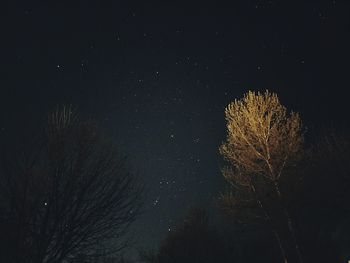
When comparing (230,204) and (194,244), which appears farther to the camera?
(194,244)

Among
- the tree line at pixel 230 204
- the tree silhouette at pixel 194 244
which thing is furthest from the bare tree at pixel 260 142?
the tree silhouette at pixel 194 244

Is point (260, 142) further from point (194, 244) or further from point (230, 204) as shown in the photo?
point (194, 244)

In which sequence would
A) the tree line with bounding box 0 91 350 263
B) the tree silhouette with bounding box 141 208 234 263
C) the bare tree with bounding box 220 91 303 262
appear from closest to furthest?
the tree line with bounding box 0 91 350 263
the bare tree with bounding box 220 91 303 262
the tree silhouette with bounding box 141 208 234 263

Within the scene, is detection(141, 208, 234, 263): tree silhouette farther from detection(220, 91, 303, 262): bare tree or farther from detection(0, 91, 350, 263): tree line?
detection(220, 91, 303, 262): bare tree

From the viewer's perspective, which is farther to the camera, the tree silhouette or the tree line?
the tree silhouette

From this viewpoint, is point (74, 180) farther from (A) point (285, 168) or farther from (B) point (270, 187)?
(B) point (270, 187)

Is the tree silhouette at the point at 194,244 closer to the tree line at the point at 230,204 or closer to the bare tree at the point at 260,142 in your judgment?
the tree line at the point at 230,204

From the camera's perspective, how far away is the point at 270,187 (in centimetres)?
2403

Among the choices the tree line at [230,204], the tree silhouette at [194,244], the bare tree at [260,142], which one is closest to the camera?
the tree line at [230,204]

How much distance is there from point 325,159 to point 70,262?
26872 mm

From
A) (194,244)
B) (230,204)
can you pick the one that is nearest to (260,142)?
(230,204)

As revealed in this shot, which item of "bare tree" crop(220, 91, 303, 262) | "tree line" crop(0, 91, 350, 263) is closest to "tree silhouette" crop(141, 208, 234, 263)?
"tree line" crop(0, 91, 350, 263)

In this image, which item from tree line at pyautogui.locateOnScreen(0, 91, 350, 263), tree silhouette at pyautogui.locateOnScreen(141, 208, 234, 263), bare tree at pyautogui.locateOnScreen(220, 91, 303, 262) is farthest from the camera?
tree silhouette at pyautogui.locateOnScreen(141, 208, 234, 263)

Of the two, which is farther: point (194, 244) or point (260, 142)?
point (194, 244)
